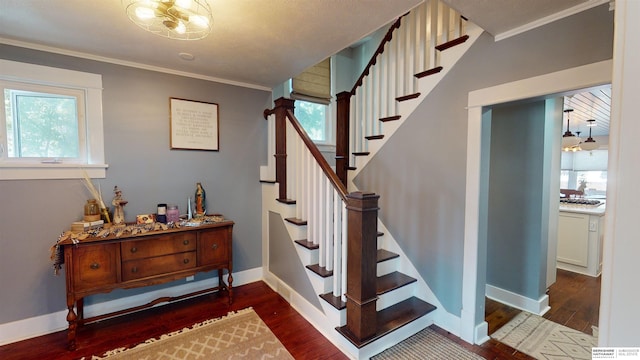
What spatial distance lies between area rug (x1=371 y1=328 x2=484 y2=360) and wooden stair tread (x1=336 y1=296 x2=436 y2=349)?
0.47 ft

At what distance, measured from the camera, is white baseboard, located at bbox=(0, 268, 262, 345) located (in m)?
2.09

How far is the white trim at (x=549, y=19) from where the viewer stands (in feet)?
4.92

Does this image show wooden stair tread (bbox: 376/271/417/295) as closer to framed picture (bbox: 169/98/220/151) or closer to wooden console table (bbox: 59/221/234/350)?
wooden console table (bbox: 59/221/234/350)

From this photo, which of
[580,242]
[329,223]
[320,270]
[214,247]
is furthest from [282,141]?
[580,242]

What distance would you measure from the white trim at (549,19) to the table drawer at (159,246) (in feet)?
9.49

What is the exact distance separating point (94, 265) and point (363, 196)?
2.08 m

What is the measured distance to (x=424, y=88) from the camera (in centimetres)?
238

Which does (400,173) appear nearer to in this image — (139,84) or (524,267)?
(524,267)

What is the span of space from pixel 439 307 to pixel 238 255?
2.13m

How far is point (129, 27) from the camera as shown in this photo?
71.7 inches

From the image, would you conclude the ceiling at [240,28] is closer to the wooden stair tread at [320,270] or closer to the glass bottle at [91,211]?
the glass bottle at [91,211]

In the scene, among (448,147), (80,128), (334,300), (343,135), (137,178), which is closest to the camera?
(334,300)

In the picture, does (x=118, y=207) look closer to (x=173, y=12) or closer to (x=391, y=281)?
(x=173, y=12)

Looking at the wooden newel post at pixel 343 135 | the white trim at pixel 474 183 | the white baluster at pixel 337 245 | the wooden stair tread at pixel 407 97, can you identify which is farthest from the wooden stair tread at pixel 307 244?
the wooden stair tread at pixel 407 97
